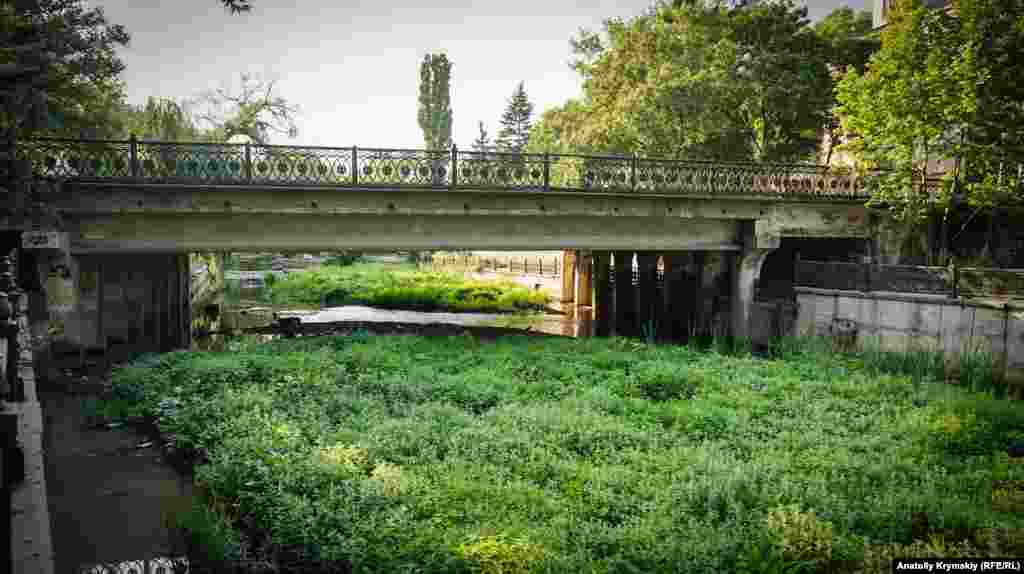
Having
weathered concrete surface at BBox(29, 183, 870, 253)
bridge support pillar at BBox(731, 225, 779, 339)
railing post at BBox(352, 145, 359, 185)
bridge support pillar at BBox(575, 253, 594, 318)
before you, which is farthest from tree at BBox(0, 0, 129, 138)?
bridge support pillar at BBox(575, 253, 594, 318)

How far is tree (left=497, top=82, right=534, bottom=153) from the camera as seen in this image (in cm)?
8625

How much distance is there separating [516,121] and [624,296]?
64347 mm

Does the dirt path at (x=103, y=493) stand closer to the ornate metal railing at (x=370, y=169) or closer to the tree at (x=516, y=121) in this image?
the ornate metal railing at (x=370, y=169)

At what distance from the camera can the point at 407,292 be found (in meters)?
34.4

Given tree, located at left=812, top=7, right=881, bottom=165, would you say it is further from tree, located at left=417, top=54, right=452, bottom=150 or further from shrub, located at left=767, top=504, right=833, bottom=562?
tree, located at left=417, top=54, right=452, bottom=150

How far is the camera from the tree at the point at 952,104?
62.8 ft

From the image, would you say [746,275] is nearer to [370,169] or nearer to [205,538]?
[370,169]

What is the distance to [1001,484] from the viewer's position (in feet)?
28.4

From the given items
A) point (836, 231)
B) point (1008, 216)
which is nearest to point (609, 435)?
point (836, 231)

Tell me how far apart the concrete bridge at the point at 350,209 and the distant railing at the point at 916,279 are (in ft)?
6.09

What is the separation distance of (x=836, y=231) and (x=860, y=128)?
141 inches

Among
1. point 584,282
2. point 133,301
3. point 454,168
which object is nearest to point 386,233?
point 454,168

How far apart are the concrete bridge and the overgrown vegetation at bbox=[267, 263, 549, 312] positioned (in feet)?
43.5

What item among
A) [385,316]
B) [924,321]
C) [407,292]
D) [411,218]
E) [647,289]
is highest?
[411,218]
